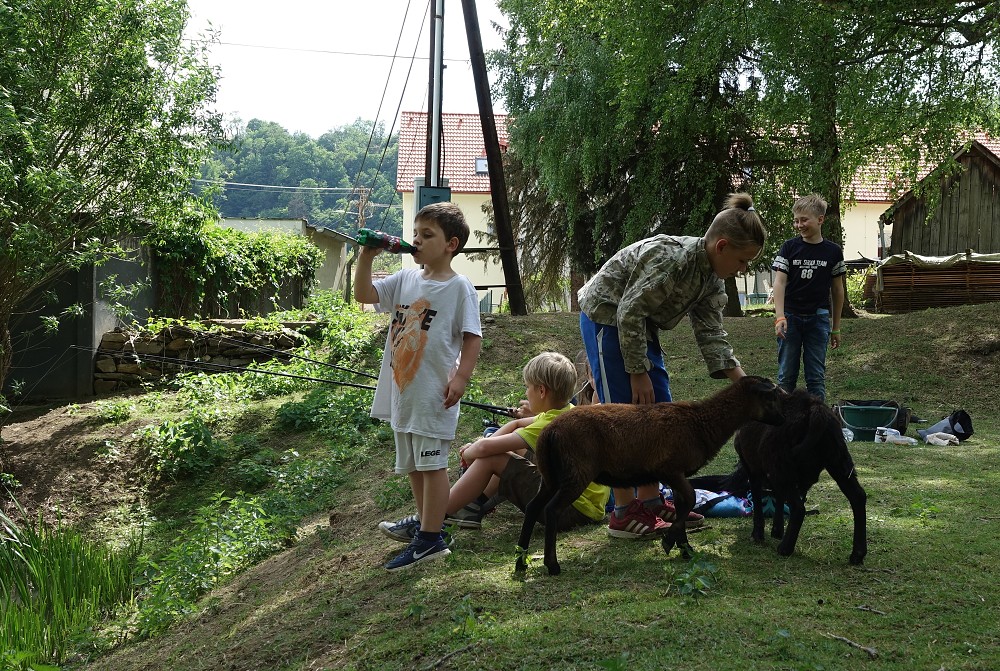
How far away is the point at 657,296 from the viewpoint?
446 cm

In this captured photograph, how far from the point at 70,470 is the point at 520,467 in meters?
7.01

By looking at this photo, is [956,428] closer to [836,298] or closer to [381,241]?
[836,298]

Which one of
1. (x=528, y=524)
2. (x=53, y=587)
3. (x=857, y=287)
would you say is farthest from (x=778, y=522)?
(x=857, y=287)

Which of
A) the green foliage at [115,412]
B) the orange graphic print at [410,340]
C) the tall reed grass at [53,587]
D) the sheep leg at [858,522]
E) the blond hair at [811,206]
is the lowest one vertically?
the tall reed grass at [53,587]

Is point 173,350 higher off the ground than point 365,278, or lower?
lower

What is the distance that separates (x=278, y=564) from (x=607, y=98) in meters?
Result: 13.4

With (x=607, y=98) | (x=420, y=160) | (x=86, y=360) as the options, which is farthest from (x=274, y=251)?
(x=420, y=160)

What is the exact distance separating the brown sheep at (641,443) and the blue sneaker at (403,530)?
0.92 m

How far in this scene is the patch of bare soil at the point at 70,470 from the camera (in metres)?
9.34

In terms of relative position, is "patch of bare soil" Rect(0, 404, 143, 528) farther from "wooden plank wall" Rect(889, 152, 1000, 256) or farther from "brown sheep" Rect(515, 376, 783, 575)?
"wooden plank wall" Rect(889, 152, 1000, 256)

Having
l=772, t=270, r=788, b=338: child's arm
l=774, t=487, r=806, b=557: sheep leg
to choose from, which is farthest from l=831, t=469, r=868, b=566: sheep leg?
l=772, t=270, r=788, b=338: child's arm

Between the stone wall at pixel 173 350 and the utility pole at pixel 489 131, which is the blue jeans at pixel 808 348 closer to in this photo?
the utility pole at pixel 489 131

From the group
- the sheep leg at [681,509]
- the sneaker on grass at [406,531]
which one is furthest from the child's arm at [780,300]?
the sneaker on grass at [406,531]

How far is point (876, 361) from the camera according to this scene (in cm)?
1264
